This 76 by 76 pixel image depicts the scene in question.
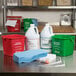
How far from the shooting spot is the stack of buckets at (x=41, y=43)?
67.5 inches

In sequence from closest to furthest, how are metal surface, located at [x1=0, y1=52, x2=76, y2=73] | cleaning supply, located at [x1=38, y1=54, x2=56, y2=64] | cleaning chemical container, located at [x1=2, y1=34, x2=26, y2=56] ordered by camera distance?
metal surface, located at [x1=0, y1=52, x2=76, y2=73], cleaning supply, located at [x1=38, y1=54, x2=56, y2=64], cleaning chemical container, located at [x1=2, y1=34, x2=26, y2=56]

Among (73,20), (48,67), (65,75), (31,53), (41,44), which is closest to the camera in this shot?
(65,75)

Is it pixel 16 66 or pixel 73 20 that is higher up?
pixel 73 20

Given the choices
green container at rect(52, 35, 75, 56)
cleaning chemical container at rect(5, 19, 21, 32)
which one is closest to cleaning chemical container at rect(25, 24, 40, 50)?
green container at rect(52, 35, 75, 56)

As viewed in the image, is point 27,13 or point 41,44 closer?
point 41,44

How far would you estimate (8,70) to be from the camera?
139cm

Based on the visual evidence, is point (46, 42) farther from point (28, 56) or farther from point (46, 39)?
point (28, 56)

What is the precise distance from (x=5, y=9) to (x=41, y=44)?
2099 millimetres

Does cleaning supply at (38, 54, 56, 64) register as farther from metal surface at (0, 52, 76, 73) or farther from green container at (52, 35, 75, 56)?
green container at (52, 35, 75, 56)

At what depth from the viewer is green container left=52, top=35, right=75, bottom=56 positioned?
1.71 metres

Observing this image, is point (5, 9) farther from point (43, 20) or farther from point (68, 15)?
point (68, 15)

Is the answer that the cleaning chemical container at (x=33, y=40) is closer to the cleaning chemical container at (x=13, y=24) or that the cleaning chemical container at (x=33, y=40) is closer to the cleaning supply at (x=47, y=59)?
the cleaning supply at (x=47, y=59)

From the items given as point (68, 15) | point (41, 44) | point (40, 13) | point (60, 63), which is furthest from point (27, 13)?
point (60, 63)

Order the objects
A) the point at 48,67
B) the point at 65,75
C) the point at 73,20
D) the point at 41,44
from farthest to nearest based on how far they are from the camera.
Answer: the point at 73,20
the point at 41,44
the point at 48,67
the point at 65,75
